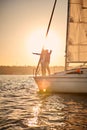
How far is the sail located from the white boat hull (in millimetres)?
2442

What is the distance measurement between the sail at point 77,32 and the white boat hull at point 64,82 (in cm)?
244

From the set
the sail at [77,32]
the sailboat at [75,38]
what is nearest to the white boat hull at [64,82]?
the sailboat at [75,38]

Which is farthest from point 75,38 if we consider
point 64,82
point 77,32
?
point 64,82

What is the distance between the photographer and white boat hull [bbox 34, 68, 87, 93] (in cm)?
2084

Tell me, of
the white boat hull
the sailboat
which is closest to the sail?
the sailboat

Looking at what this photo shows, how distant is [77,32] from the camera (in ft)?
75.9

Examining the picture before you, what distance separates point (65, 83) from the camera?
2134 centimetres

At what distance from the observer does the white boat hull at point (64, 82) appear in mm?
20844

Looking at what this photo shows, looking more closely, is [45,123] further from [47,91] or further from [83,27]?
[83,27]

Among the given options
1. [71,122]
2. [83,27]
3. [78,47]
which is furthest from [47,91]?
[71,122]

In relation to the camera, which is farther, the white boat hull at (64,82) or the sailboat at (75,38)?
the sailboat at (75,38)

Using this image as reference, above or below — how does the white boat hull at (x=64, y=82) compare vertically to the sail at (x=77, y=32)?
below

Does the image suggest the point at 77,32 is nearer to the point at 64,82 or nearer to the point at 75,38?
the point at 75,38

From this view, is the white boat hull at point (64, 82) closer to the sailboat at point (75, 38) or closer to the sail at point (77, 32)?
the sailboat at point (75, 38)
